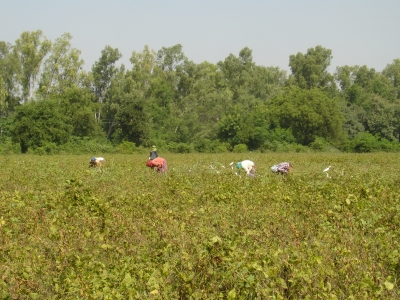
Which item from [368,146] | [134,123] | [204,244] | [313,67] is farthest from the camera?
[313,67]

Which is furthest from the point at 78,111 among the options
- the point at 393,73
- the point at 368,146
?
the point at 393,73

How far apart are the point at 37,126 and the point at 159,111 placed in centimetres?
1781

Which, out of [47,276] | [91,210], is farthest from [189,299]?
[91,210]

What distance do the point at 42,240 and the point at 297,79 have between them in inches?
2741

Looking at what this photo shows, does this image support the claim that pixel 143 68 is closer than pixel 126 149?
No

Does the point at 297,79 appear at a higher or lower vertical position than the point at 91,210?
higher

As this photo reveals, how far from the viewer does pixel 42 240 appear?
6625 mm

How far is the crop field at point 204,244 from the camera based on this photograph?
16.3ft

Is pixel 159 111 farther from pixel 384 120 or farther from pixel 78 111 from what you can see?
pixel 384 120

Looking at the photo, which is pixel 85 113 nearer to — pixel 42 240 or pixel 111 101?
pixel 111 101

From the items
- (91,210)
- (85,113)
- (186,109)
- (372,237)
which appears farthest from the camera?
(186,109)

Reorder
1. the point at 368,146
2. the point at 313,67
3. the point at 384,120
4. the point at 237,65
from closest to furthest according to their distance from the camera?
the point at 368,146 < the point at 384,120 < the point at 313,67 < the point at 237,65

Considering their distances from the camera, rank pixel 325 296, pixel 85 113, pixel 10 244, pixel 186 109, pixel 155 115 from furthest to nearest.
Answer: pixel 186 109 < pixel 155 115 < pixel 85 113 < pixel 10 244 < pixel 325 296

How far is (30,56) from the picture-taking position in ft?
181
